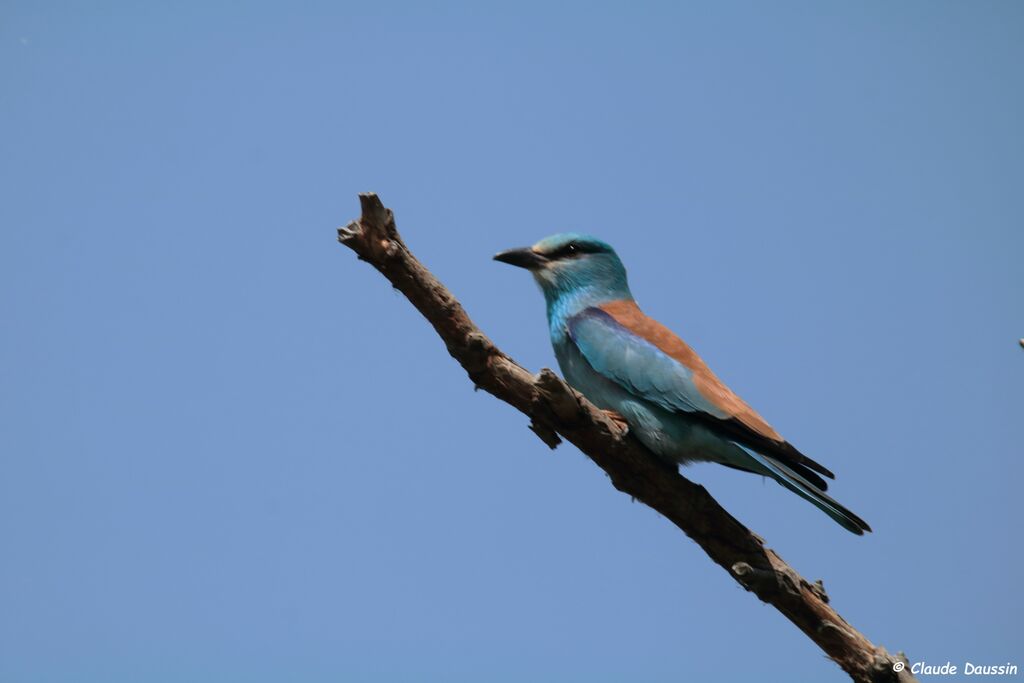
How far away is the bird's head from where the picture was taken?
6.02 metres

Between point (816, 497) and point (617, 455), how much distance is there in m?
0.91

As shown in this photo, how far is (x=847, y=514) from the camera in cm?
466

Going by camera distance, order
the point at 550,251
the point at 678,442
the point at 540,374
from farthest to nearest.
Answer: the point at 550,251, the point at 678,442, the point at 540,374

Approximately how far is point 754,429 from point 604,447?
0.73 meters

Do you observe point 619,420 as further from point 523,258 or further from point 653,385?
point 523,258

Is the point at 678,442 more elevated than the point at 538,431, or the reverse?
the point at 678,442

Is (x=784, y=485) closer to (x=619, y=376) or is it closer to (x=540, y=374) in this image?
(x=619, y=376)

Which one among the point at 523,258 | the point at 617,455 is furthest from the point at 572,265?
the point at 617,455

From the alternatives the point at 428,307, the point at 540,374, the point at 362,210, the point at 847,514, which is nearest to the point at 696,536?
the point at 847,514

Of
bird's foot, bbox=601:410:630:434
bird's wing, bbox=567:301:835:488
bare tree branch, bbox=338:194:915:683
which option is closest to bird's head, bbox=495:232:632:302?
bird's wing, bbox=567:301:835:488

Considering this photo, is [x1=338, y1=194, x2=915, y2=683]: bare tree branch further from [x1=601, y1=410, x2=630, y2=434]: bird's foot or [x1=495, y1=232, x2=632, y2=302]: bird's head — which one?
[x1=495, y1=232, x2=632, y2=302]: bird's head

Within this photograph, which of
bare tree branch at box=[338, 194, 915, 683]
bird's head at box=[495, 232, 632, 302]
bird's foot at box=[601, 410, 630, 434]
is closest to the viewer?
bare tree branch at box=[338, 194, 915, 683]

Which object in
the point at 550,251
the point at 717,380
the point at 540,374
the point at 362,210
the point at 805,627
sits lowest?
the point at 805,627

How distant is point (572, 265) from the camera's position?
6043mm
